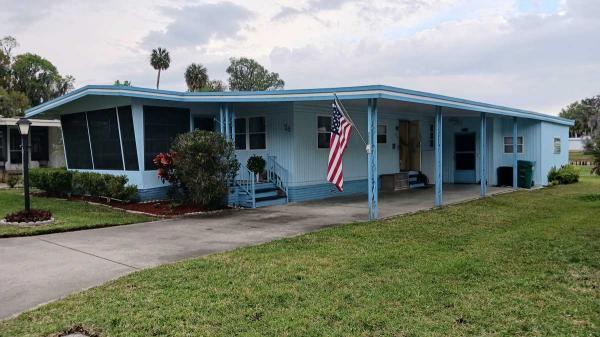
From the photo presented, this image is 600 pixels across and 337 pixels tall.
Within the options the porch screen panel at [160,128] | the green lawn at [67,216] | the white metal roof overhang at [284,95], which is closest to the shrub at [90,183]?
the green lawn at [67,216]

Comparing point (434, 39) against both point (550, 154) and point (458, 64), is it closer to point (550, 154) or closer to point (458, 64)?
point (458, 64)

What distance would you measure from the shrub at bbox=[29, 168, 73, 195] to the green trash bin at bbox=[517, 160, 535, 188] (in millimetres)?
15347

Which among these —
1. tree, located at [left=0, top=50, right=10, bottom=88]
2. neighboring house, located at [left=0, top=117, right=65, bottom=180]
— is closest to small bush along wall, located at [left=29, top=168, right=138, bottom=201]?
neighboring house, located at [left=0, top=117, right=65, bottom=180]

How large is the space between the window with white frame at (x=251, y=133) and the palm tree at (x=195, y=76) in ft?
97.6

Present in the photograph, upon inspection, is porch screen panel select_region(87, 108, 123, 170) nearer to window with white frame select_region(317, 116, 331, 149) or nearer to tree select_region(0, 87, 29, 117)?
window with white frame select_region(317, 116, 331, 149)

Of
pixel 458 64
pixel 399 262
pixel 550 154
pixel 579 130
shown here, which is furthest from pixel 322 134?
pixel 579 130

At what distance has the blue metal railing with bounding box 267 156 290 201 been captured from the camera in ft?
41.9

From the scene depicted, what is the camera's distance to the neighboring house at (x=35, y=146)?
21.5 m

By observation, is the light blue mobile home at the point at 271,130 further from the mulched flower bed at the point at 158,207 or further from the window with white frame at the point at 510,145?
the window with white frame at the point at 510,145

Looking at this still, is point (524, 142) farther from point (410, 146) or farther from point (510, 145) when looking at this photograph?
point (410, 146)

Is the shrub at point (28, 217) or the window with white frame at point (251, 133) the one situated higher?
the window with white frame at point (251, 133)

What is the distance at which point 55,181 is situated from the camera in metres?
14.1

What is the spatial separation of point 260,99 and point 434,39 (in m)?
8.62

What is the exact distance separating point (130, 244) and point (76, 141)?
8309 millimetres
